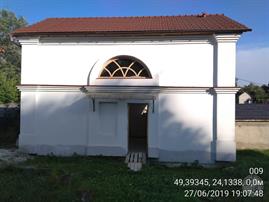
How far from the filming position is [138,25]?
1349 cm

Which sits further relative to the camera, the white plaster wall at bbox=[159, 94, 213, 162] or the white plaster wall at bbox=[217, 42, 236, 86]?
the white plaster wall at bbox=[159, 94, 213, 162]

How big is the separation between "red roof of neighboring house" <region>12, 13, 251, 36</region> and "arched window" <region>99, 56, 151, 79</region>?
3.88ft

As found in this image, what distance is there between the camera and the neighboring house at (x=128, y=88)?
40.1 ft

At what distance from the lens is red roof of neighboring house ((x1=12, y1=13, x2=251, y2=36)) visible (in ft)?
40.3

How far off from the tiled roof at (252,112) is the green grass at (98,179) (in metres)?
3.68

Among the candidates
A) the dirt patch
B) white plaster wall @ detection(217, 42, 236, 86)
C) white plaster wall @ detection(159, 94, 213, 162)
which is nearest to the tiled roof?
white plaster wall @ detection(159, 94, 213, 162)

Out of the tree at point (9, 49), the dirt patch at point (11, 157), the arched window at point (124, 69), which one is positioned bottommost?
the dirt patch at point (11, 157)

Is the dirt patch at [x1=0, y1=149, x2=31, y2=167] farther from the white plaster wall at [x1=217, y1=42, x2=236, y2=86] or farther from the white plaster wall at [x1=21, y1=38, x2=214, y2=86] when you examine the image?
the white plaster wall at [x1=217, y1=42, x2=236, y2=86]

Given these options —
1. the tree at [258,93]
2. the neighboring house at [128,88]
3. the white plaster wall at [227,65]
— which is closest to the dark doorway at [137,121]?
the neighboring house at [128,88]

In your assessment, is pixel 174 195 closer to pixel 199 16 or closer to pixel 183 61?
pixel 183 61

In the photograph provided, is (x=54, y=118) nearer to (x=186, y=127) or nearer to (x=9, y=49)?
(x=186, y=127)

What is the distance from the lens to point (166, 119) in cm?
1252

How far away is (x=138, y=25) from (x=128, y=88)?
301 cm

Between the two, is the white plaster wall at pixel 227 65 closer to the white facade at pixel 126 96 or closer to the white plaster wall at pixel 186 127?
the white facade at pixel 126 96
